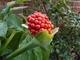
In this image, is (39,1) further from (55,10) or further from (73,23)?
(73,23)

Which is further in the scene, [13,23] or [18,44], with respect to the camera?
[13,23]

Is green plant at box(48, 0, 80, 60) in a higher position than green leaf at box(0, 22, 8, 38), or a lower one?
lower

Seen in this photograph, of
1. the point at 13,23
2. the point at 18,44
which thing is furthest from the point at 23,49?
the point at 13,23

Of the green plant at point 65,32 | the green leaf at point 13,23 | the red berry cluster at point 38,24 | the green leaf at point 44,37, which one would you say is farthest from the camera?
the green plant at point 65,32

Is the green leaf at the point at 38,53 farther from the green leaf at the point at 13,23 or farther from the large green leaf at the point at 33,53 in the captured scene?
the green leaf at the point at 13,23

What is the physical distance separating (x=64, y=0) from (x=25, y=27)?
1.53 metres

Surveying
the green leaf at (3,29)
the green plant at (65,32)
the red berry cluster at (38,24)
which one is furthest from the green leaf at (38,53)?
the green plant at (65,32)

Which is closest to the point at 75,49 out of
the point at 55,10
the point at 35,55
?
the point at 55,10

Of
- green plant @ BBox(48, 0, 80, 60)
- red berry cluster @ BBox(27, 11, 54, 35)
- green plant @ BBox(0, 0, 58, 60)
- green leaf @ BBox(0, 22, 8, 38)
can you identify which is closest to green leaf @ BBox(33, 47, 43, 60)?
green plant @ BBox(0, 0, 58, 60)

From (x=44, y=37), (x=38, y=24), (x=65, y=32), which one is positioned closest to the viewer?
(x=44, y=37)

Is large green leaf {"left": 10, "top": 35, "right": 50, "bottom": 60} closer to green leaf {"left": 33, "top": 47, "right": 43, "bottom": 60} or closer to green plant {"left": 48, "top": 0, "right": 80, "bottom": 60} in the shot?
green leaf {"left": 33, "top": 47, "right": 43, "bottom": 60}

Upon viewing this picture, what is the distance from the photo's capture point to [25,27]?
1672 mm

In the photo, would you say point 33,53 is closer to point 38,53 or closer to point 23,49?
point 38,53

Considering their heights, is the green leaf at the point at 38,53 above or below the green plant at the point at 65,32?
above
